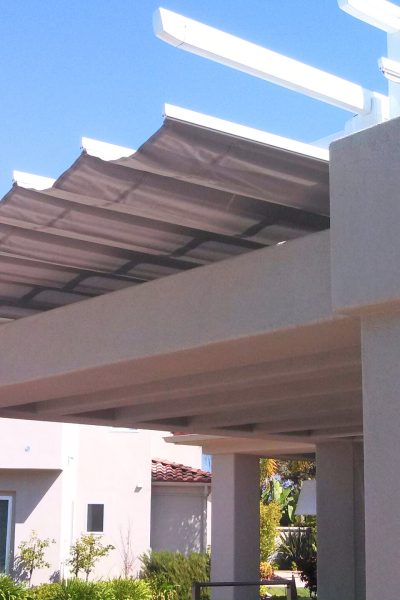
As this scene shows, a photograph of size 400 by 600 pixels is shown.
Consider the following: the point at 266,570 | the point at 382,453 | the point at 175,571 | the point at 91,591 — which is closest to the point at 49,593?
the point at 91,591

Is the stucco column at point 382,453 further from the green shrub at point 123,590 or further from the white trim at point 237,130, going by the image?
the green shrub at point 123,590

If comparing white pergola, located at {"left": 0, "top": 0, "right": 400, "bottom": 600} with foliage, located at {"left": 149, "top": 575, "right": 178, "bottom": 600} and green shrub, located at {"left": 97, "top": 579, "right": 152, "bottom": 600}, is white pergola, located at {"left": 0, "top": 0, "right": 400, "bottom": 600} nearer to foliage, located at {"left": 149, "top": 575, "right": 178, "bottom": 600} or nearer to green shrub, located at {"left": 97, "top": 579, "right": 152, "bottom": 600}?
green shrub, located at {"left": 97, "top": 579, "right": 152, "bottom": 600}

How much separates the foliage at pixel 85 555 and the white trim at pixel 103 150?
20.3m

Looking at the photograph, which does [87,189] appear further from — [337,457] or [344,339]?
[337,457]

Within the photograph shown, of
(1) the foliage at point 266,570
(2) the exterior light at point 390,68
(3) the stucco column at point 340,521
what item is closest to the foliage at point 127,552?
(1) the foliage at point 266,570

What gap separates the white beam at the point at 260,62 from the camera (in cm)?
595

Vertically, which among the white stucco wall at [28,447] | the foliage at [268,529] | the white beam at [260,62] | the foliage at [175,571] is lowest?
the foliage at [175,571]

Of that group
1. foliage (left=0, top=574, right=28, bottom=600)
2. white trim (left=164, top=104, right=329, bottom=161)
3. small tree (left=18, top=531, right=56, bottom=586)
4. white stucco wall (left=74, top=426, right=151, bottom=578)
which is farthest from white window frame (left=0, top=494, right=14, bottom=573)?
white trim (left=164, top=104, right=329, bottom=161)

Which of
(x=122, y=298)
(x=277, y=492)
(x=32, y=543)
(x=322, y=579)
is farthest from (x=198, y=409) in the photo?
(x=277, y=492)

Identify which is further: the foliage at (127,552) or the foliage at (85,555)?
the foliage at (127,552)

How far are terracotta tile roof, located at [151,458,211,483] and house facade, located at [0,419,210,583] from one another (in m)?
0.18

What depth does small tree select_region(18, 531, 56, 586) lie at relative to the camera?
24.4 meters

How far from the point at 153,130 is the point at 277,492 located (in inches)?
1550

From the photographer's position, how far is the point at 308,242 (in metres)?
7.31
